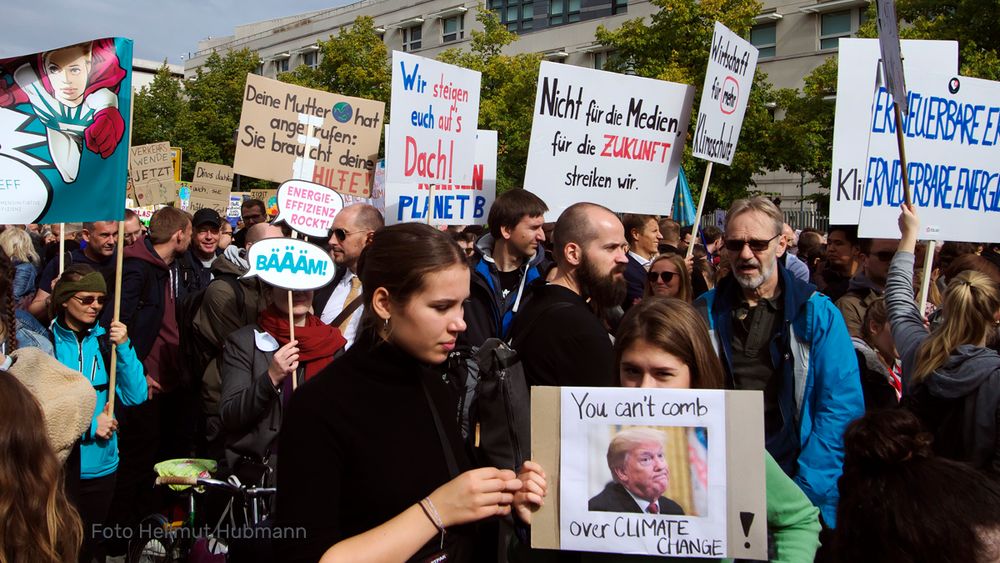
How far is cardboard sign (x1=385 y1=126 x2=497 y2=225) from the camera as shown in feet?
22.5

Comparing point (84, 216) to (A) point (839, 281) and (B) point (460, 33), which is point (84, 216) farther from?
(B) point (460, 33)

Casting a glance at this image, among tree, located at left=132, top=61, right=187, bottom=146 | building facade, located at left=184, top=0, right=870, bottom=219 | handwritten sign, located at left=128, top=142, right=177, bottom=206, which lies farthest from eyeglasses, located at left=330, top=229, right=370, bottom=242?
tree, located at left=132, top=61, right=187, bottom=146

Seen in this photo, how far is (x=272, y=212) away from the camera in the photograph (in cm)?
2212

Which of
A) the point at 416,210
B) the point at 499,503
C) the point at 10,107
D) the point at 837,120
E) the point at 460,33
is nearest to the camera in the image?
the point at 499,503

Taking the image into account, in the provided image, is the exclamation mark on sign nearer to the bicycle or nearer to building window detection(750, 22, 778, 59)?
the bicycle

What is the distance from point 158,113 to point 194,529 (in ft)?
158

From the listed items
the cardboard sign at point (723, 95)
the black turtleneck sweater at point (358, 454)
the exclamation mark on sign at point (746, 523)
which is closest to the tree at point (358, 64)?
the cardboard sign at point (723, 95)

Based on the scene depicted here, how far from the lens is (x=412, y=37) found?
182 feet

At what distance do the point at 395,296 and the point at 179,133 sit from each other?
46.9 meters

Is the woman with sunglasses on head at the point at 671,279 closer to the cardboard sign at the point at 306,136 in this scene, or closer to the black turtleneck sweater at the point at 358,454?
the cardboard sign at the point at 306,136

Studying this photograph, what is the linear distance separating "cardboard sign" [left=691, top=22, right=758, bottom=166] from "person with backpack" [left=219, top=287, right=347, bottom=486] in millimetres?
3865

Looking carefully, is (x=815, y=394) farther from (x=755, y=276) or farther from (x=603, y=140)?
(x=603, y=140)

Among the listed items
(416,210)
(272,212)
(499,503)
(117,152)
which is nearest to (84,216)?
(117,152)

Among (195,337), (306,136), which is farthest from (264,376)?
(306,136)
